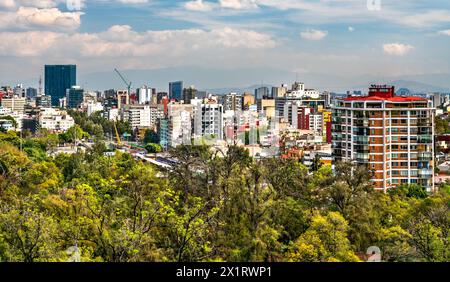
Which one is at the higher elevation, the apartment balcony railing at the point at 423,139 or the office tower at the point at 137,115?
the office tower at the point at 137,115

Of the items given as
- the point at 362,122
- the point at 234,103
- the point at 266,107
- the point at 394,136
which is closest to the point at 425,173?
the point at 394,136

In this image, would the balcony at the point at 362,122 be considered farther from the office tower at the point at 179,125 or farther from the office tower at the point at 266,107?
the office tower at the point at 266,107

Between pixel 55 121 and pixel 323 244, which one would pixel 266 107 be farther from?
pixel 323 244

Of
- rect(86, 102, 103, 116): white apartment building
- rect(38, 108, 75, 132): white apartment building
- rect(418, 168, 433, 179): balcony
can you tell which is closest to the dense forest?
rect(418, 168, 433, 179): balcony

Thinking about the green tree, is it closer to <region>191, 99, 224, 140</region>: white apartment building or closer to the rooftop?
the rooftop

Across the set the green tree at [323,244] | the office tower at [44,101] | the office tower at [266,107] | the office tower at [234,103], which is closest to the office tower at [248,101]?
the office tower at [266,107]
